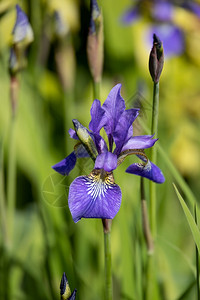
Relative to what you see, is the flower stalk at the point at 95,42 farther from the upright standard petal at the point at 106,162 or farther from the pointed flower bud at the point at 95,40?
the upright standard petal at the point at 106,162

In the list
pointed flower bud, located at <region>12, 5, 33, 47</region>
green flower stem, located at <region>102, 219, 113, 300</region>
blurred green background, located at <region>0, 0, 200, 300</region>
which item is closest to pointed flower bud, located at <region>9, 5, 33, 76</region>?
pointed flower bud, located at <region>12, 5, 33, 47</region>

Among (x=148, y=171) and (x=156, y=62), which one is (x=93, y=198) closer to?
(x=148, y=171)

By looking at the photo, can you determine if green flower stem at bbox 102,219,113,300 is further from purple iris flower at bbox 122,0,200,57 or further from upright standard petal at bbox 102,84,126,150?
purple iris flower at bbox 122,0,200,57

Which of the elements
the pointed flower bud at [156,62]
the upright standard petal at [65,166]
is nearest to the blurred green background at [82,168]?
the upright standard petal at [65,166]

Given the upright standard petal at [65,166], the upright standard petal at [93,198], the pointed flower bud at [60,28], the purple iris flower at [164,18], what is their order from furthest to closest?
the purple iris flower at [164,18] → the pointed flower bud at [60,28] → the upright standard petal at [65,166] → the upright standard petal at [93,198]

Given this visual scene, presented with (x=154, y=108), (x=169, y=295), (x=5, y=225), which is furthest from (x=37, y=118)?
(x=154, y=108)
